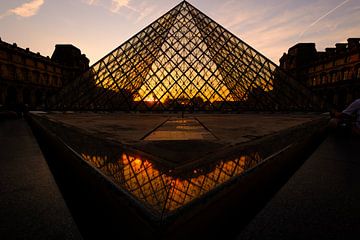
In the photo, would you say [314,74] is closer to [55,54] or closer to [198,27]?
[198,27]

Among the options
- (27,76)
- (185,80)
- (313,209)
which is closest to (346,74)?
(185,80)

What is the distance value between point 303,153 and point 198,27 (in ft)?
56.9

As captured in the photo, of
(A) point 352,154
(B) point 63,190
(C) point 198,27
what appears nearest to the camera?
(B) point 63,190

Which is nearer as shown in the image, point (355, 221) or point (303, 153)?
point (355, 221)

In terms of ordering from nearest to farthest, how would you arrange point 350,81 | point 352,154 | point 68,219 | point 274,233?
point 274,233, point 68,219, point 352,154, point 350,81

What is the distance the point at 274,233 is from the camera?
108cm

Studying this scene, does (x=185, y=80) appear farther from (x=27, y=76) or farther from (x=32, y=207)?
(x=27, y=76)

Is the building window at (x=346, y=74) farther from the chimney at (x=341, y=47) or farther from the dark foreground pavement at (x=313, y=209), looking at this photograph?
the dark foreground pavement at (x=313, y=209)

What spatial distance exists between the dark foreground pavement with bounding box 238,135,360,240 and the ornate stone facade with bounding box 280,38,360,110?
92.0ft

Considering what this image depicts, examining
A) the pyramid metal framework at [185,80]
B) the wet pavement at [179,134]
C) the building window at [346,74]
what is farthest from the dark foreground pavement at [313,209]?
the building window at [346,74]

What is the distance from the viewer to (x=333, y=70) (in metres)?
34.7

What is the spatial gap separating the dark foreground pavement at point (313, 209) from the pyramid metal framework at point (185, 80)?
13.4m

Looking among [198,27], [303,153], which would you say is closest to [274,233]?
[303,153]

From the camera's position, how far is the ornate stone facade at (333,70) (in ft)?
98.6
